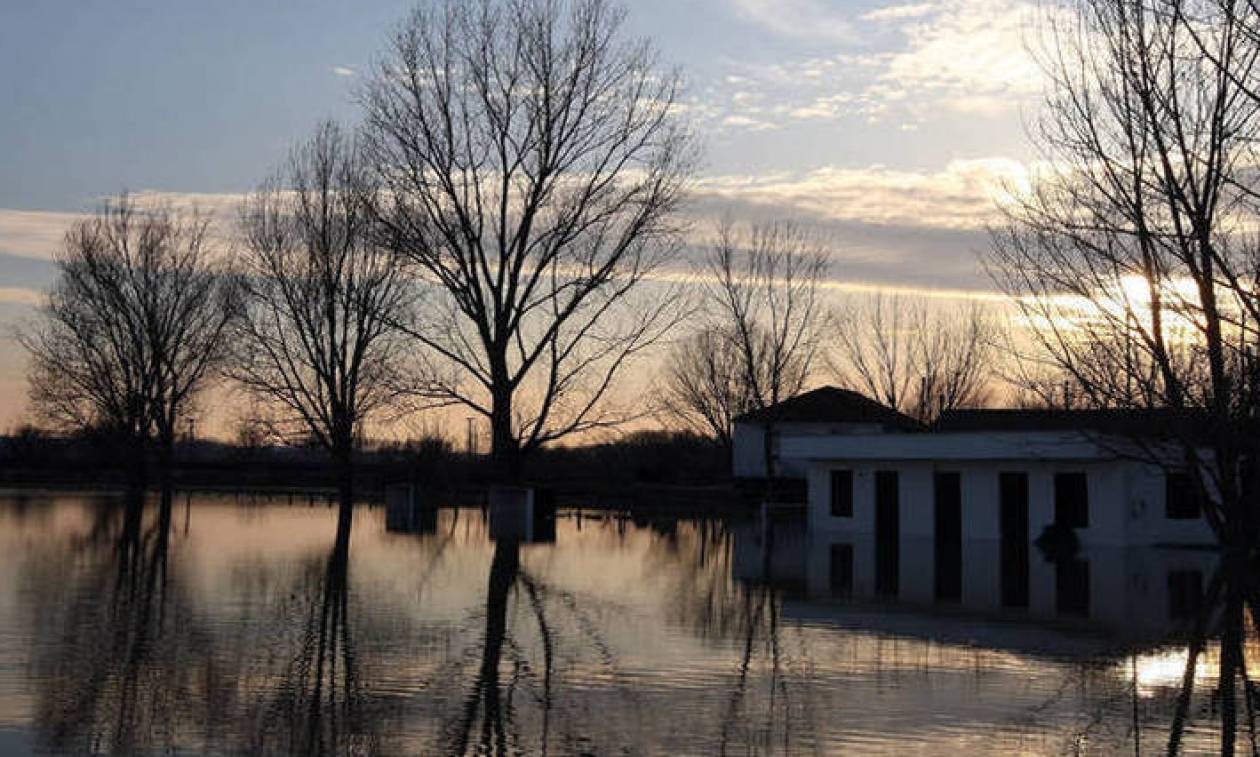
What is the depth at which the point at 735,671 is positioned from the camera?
41.8ft

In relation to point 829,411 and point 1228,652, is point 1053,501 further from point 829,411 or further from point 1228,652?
point 829,411

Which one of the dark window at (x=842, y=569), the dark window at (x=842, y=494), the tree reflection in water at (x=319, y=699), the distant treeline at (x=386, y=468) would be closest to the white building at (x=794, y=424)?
the distant treeline at (x=386, y=468)

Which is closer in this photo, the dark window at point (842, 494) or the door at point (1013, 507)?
the door at point (1013, 507)

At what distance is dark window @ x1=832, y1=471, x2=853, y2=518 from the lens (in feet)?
138

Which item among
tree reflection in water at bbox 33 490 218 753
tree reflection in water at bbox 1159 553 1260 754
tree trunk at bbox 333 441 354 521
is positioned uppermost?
tree trunk at bbox 333 441 354 521

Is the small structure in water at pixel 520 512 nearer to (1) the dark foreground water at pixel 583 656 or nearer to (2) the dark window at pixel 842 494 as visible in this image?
(2) the dark window at pixel 842 494

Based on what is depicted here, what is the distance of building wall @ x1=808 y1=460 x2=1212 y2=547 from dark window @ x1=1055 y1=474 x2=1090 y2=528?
125mm

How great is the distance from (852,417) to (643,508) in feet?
45.5

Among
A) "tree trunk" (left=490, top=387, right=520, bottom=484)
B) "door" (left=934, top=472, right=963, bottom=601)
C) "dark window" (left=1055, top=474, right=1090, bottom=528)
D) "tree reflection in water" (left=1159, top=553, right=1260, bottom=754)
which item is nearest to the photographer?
"tree reflection in water" (left=1159, top=553, right=1260, bottom=754)

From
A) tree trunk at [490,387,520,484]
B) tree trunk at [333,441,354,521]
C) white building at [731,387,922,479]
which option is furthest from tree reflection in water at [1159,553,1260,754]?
white building at [731,387,922,479]

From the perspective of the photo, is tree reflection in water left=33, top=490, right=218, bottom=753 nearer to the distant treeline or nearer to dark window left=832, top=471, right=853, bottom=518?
dark window left=832, top=471, right=853, bottom=518

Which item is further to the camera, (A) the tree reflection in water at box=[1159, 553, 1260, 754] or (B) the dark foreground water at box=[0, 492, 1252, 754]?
(A) the tree reflection in water at box=[1159, 553, 1260, 754]

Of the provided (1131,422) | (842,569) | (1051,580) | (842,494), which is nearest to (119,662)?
(842,569)

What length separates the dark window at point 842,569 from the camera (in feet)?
72.6
